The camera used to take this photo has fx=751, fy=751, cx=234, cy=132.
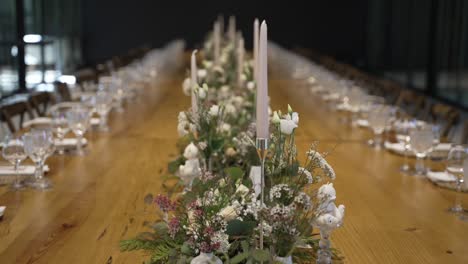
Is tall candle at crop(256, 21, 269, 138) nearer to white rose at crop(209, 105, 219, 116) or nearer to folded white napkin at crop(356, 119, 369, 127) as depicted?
white rose at crop(209, 105, 219, 116)

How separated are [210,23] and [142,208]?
16.3 metres

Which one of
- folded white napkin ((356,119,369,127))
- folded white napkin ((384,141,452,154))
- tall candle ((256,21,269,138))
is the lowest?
folded white napkin ((356,119,369,127))

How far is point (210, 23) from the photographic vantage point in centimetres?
1884

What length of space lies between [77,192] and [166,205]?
1.34 metres

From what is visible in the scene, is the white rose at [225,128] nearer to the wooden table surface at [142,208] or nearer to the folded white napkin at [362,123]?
the wooden table surface at [142,208]

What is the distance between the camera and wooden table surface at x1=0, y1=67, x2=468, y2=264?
233cm

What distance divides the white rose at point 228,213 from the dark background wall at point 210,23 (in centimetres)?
1690

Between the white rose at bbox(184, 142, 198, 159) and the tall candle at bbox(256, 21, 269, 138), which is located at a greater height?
the tall candle at bbox(256, 21, 269, 138)

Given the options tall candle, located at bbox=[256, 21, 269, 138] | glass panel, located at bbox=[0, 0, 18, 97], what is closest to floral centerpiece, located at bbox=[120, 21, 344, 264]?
tall candle, located at bbox=[256, 21, 269, 138]

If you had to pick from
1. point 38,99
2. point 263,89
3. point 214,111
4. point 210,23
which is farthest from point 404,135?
point 210,23

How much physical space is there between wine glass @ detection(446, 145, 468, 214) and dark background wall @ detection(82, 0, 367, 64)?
15926 mm

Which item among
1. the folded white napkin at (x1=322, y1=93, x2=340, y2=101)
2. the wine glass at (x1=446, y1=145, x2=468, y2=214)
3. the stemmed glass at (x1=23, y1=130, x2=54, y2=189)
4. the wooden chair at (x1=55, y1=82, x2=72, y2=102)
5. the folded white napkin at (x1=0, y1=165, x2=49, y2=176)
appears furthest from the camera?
the wooden chair at (x1=55, y1=82, x2=72, y2=102)

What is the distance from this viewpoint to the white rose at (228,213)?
183 centimetres

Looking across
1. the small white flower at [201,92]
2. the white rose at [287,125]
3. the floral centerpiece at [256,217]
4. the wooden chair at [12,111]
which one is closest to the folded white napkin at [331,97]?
the wooden chair at [12,111]
